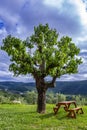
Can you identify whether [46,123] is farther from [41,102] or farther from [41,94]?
[41,94]

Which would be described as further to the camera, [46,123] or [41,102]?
[41,102]

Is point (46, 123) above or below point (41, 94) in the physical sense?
below

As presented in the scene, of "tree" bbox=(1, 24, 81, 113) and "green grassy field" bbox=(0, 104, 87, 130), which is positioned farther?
"tree" bbox=(1, 24, 81, 113)

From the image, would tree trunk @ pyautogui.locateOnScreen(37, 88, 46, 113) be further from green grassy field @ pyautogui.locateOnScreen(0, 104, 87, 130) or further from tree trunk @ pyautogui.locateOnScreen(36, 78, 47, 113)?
green grassy field @ pyautogui.locateOnScreen(0, 104, 87, 130)

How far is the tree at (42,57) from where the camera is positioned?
133 feet

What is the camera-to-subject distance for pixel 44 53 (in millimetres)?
40781

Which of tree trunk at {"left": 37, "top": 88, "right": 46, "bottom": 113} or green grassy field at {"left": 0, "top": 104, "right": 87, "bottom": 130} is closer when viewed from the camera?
green grassy field at {"left": 0, "top": 104, "right": 87, "bottom": 130}

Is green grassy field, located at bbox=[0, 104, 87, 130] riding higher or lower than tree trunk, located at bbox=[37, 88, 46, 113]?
lower

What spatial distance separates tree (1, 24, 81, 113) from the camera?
40.5 m

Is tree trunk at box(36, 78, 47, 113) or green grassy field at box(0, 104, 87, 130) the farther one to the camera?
tree trunk at box(36, 78, 47, 113)

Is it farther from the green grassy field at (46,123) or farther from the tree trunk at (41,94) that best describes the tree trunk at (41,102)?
the green grassy field at (46,123)

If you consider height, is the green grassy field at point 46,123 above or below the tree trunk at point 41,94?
below

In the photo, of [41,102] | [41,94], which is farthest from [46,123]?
[41,94]

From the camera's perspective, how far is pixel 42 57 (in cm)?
4053
